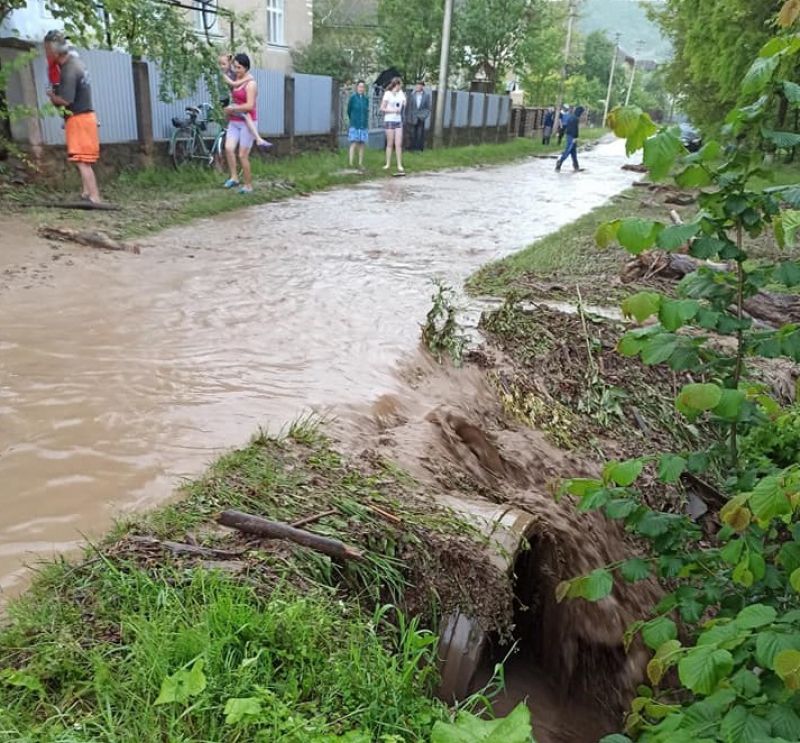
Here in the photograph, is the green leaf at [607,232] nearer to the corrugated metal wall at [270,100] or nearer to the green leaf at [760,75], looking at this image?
the green leaf at [760,75]

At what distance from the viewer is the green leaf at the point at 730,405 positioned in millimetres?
3045

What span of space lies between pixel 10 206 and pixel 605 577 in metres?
8.82

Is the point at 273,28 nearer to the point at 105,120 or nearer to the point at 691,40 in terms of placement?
the point at 691,40

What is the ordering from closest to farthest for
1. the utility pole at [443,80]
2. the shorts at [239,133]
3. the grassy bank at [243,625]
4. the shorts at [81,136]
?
1. the grassy bank at [243,625]
2. the shorts at [81,136]
3. the shorts at [239,133]
4. the utility pole at [443,80]

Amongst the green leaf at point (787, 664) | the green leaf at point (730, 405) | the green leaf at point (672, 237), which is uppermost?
the green leaf at point (672, 237)

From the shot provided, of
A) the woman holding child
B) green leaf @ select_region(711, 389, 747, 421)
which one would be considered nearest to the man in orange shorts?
the woman holding child

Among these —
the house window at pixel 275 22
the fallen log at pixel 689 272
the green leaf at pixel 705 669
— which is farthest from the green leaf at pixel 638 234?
the house window at pixel 275 22

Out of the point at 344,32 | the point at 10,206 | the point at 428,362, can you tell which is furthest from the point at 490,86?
the point at 428,362

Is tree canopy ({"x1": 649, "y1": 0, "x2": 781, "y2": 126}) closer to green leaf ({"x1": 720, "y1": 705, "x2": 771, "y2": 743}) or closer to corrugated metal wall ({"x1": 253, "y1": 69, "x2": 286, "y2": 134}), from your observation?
corrugated metal wall ({"x1": 253, "y1": 69, "x2": 286, "y2": 134})

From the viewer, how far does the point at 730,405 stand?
120 inches

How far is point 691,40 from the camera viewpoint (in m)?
20.8

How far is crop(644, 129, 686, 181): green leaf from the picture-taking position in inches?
107

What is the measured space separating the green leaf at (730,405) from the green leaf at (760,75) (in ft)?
3.74

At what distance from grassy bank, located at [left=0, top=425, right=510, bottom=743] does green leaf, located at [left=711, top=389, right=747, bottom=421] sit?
117 centimetres
